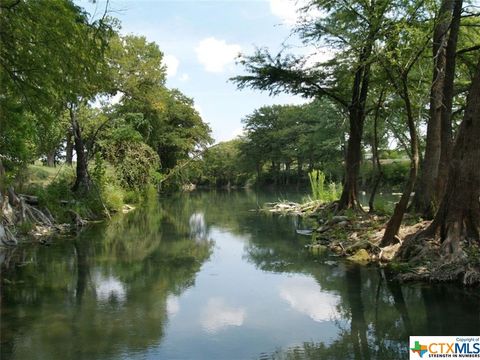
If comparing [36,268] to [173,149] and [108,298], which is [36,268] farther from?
[173,149]

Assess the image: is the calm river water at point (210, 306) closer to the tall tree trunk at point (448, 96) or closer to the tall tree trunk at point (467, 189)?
the tall tree trunk at point (467, 189)

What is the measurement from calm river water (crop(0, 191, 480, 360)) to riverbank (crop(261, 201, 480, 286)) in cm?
39

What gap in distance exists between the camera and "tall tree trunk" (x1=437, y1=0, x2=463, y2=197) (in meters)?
10.8

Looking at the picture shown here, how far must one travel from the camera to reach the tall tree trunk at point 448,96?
10820 mm

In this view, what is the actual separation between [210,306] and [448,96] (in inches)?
312

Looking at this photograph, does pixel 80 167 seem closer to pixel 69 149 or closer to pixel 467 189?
pixel 69 149

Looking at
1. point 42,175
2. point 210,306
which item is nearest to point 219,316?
point 210,306

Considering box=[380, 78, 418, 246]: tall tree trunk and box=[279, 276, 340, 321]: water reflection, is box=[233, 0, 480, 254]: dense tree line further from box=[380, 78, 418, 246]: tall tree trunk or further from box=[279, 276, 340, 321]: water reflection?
box=[279, 276, 340, 321]: water reflection

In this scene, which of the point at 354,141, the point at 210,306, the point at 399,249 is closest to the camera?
the point at 210,306

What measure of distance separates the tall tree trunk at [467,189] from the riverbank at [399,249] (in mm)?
364

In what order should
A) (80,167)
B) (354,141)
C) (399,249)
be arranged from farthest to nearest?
(80,167)
(354,141)
(399,249)

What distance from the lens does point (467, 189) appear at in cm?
966

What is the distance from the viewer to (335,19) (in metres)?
16.1

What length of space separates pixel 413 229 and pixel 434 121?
3838 millimetres
